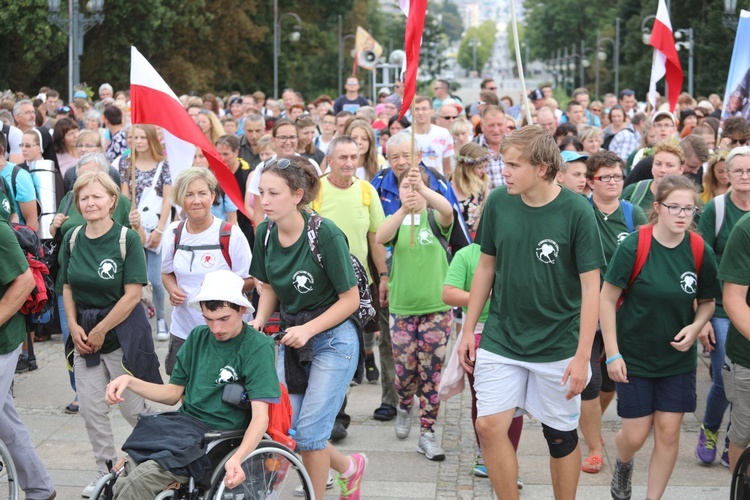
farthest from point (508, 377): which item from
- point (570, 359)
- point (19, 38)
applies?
point (19, 38)

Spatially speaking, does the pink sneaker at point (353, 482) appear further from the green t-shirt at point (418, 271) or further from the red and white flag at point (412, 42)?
the red and white flag at point (412, 42)

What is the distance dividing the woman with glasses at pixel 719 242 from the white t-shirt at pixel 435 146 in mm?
4596

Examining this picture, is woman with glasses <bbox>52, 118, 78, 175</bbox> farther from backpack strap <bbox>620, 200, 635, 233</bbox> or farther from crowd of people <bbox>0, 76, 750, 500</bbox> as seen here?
backpack strap <bbox>620, 200, 635, 233</bbox>

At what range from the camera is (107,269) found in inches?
236

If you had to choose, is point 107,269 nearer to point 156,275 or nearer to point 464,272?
point 464,272

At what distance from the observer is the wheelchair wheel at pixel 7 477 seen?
212 inches

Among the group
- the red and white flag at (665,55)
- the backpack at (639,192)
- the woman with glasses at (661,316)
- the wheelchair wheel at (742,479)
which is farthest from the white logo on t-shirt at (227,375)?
the red and white flag at (665,55)

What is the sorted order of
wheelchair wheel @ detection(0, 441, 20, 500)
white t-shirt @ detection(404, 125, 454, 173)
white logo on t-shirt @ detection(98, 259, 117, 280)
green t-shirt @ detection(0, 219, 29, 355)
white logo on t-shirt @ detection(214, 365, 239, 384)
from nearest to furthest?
white logo on t-shirt @ detection(214, 365, 239, 384), green t-shirt @ detection(0, 219, 29, 355), wheelchair wheel @ detection(0, 441, 20, 500), white logo on t-shirt @ detection(98, 259, 117, 280), white t-shirt @ detection(404, 125, 454, 173)

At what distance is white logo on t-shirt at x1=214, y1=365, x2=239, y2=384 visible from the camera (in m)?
4.93

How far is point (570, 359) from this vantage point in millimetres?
4938

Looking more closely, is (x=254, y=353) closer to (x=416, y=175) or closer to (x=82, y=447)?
(x=416, y=175)

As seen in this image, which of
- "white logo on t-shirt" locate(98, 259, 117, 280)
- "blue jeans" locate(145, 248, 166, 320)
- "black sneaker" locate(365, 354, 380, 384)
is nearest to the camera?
"white logo on t-shirt" locate(98, 259, 117, 280)

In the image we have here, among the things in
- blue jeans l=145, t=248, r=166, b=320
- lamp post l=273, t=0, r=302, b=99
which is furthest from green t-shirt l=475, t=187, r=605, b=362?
lamp post l=273, t=0, r=302, b=99

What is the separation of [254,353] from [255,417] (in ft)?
0.97
